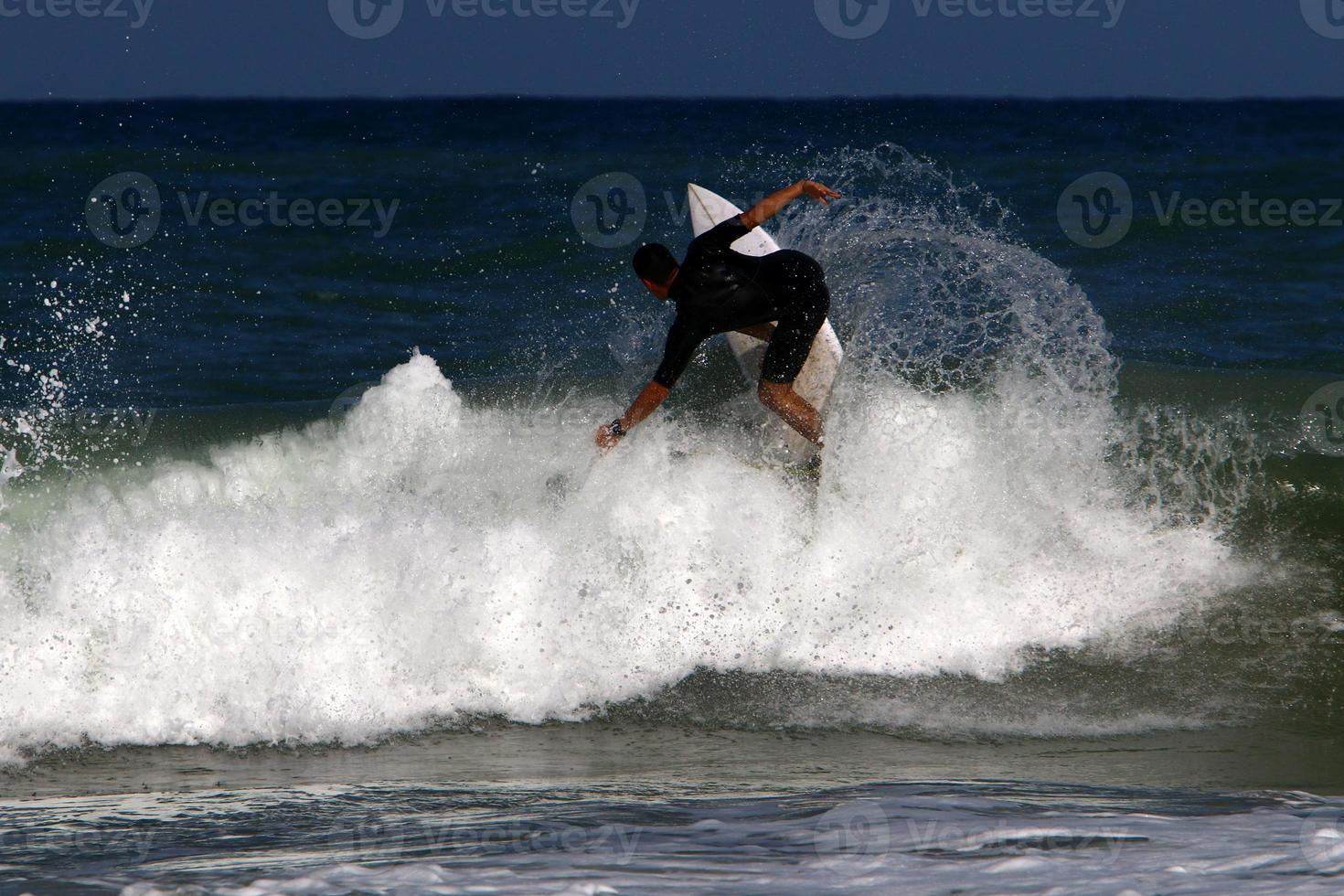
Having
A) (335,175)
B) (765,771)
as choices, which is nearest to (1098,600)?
(765,771)

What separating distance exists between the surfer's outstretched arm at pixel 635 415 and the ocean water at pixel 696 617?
1.48ft

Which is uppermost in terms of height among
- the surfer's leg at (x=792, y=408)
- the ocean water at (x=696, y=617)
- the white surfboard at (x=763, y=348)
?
the white surfboard at (x=763, y=348)

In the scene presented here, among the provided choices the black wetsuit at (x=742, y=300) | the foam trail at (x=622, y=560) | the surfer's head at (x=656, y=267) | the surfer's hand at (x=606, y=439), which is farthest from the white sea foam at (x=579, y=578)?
the surfer's head at (x=656, y=267)

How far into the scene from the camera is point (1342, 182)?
19.9m

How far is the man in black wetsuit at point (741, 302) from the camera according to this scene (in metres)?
5.91

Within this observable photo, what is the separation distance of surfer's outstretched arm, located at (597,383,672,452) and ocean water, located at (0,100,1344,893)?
0.45 m

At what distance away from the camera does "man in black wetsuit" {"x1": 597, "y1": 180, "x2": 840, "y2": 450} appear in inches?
233

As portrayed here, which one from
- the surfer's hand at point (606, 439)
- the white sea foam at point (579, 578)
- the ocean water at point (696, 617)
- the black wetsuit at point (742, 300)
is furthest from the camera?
the surfer's hand at point (606, 439)

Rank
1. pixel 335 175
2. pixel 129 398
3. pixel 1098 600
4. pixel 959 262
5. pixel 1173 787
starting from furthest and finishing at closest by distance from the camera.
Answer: pixel 335 175 < pixel 959 262 < pixel 129 398 < pixel 1098 600 < pixel 1173 787

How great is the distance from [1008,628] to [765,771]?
5.74 ft

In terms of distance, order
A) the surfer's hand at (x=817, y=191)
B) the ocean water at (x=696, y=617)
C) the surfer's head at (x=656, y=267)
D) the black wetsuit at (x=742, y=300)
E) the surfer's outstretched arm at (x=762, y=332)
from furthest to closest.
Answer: the surfer's outstretched arm at (x=762, y=332)
the black wetsuit at (x=742, y=300)
the surfer's head at (x=656, y=267)
the surfer's hand at (x=817, y=191)
the ocean water at (x=696, y=617)

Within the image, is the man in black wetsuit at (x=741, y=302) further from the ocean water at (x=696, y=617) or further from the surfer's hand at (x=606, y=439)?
the ocean water at (x=696, y=617)

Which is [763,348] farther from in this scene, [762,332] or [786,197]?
[786,197]

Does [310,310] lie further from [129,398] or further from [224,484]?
[224,484]
